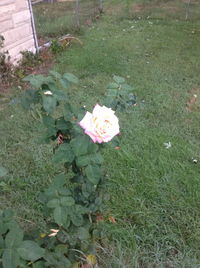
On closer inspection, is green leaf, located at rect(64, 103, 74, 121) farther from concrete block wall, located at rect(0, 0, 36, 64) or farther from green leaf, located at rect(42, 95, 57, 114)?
concrete block wall, located at rect(0, 0, 36, 64)

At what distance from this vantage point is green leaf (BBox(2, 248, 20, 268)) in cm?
109

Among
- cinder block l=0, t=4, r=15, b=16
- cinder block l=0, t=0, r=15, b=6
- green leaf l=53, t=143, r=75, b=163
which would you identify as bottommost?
green leaf l=53, t=143, r=75, b=163

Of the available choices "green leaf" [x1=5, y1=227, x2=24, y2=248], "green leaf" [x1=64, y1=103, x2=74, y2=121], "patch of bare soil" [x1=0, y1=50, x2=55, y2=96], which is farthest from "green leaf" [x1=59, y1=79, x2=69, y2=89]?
"patch of bare soil" [x1=0, y1=50, x2=55, y2=96]

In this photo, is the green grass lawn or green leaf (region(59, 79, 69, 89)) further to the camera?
the green grass lawn

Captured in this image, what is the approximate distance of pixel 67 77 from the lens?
1.41 meters

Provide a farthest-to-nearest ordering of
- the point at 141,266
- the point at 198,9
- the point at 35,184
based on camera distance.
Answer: the point at 198,9 < the point at 35,184 < the point at 141,266

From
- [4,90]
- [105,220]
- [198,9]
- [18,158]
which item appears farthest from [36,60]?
[198,9]

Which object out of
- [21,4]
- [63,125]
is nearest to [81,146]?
[63,125]

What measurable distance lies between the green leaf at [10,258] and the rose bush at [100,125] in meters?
0.54

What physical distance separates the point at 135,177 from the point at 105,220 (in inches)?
21.0

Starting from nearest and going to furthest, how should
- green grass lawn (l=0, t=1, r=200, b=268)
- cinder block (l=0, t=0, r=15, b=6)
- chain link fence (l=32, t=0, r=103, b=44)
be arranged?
green grass lawn (l=0, t=1, r=200, b=268)
cinder block (l=0, t=0, r=15, b=6)
chain link fence (l=32, t=0, r=103, b=44)

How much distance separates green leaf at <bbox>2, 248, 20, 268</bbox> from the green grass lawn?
0.57 metres

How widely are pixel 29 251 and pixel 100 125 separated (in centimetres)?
58

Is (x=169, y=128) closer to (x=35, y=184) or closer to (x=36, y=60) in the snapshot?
(x=35, y=184)
